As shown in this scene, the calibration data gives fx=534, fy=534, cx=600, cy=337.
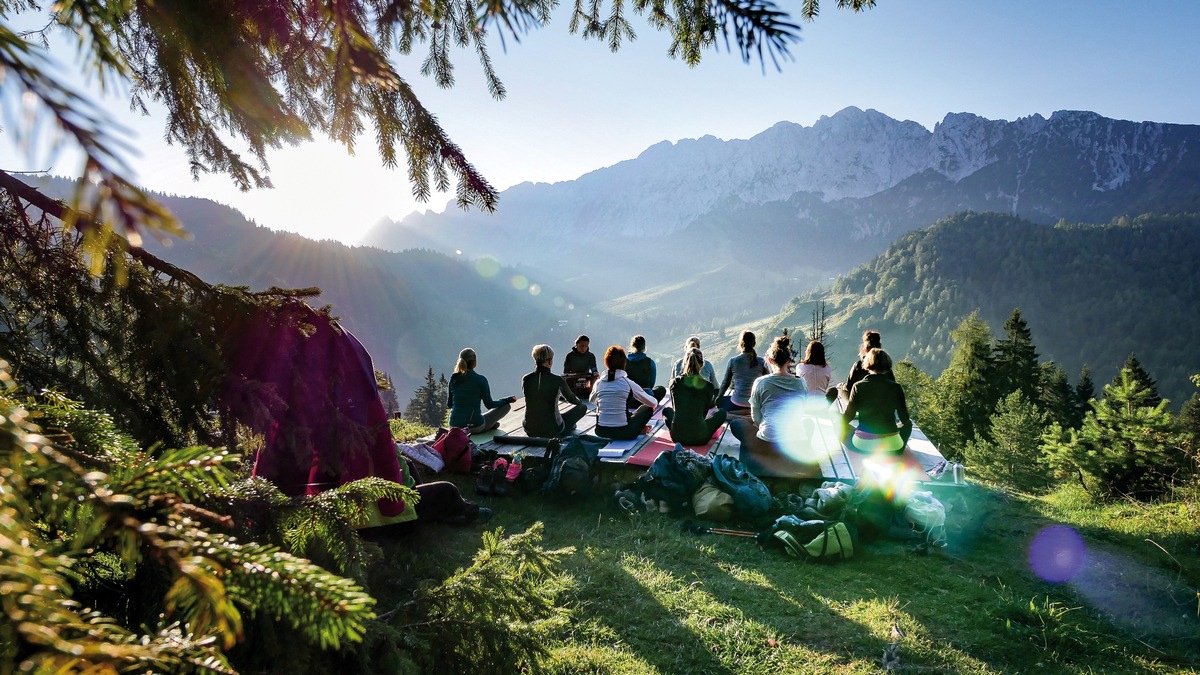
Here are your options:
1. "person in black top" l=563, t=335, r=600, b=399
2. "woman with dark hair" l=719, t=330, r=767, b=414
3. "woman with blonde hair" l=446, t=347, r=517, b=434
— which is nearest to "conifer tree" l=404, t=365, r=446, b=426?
"person in black top" l=563, t=335, r=600, b=399

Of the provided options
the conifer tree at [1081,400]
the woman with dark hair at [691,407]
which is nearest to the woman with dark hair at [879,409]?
the woman with dark hair at [691,407]

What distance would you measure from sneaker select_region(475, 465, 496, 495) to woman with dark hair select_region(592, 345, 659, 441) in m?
1.89

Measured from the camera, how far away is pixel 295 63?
2451mm

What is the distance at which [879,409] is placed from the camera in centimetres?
709

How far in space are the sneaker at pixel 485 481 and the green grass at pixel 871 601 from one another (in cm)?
124

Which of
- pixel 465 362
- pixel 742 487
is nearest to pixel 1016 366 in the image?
pixel 742 487

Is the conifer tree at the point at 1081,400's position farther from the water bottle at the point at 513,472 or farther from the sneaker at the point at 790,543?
the water bottle at the point at 513,472

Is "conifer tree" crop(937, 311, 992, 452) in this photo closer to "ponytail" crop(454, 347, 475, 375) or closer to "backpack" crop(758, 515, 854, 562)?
"backpack" crop(758, 515, 854, 562)

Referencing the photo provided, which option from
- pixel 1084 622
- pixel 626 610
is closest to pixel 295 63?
pixel 626 610

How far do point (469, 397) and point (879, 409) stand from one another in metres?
6.21

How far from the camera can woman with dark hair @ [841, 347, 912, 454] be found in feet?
22.9

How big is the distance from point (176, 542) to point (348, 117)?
229 cm

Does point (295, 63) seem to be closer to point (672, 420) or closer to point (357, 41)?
point (357, 41)

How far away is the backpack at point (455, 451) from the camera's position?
7.83 metres
